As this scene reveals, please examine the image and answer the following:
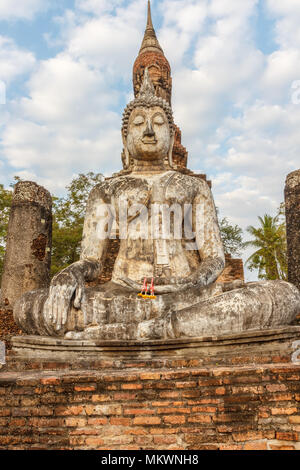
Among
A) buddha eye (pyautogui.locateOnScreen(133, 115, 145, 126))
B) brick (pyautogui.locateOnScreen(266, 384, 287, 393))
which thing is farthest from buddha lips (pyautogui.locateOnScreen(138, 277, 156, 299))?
buddha eye (pyautogui.locateOnScreen(133, 115, 145, 126))

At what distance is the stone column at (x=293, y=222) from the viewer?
8.74 metres

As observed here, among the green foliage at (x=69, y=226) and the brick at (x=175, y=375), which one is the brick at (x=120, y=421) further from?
the green foliage at (x=69, y=226)

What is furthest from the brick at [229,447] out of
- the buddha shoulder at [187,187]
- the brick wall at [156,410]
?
the buddha shoulder at [187,187]

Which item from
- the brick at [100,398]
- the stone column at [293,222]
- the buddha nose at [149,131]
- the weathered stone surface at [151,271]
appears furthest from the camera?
the stone column at [293,222]

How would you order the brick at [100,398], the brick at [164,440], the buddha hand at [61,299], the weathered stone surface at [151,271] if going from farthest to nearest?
1. the buddha hand at [61,299]
2. the weathered stone surface at [151,271]
3. the brick at [100,398]
4. the brick at [164,440]

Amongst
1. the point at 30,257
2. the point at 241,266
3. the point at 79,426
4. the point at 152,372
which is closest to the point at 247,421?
the point at 152,372

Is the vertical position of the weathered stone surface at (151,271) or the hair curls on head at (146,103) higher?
the hair curls on head at (146,103)

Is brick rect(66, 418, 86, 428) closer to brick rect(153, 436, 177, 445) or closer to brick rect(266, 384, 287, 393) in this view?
brick rect(153, 436, 177, 445)

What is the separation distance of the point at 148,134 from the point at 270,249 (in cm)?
1654

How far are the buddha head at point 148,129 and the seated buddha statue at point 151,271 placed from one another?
1cm

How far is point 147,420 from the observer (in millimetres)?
2512

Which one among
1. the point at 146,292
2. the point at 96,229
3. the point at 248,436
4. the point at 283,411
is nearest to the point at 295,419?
the point at 283,411

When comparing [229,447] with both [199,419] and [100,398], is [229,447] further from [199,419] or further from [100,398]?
[100,398]

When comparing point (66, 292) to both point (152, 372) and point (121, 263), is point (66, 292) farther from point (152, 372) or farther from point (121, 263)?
point (152, 372)
